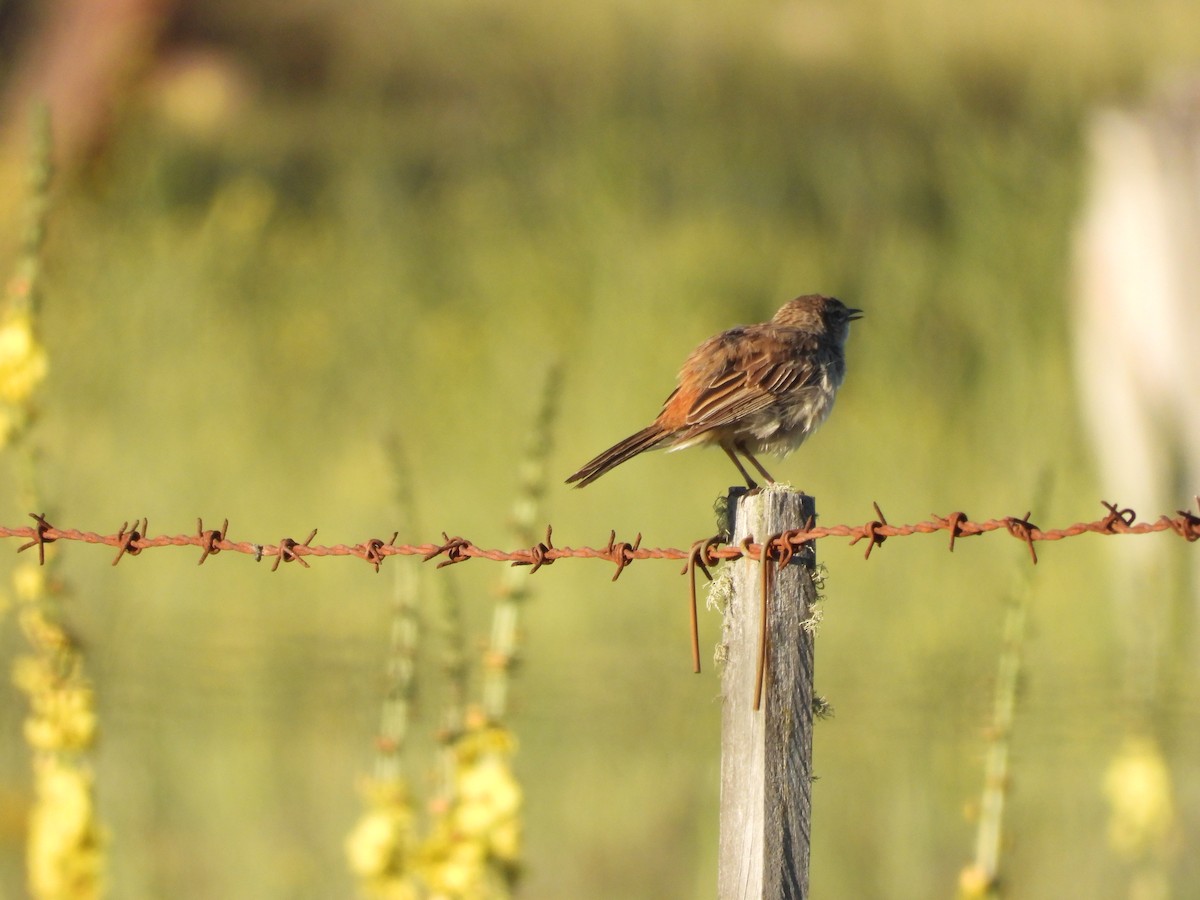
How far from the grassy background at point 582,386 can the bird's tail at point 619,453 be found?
1.65 feet

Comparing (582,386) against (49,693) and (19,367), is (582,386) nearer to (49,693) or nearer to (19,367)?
(19,367)

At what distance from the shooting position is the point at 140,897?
620 centimetres

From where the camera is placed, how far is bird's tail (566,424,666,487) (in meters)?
4.38

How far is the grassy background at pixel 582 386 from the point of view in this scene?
24.7 feet

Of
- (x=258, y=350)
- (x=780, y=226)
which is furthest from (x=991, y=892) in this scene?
(x=780, y=226)

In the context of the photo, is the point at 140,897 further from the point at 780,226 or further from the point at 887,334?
the point at 780,226

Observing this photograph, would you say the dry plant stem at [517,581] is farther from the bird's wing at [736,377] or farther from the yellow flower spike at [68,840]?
the yellow flower spike at [68,840]

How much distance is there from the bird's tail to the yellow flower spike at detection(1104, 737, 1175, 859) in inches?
69.2

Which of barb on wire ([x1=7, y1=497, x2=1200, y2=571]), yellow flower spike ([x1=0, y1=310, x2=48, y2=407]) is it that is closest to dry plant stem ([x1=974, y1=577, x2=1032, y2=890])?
barb on wire ([x1=7, y1=497, x2=1200, y2=571])

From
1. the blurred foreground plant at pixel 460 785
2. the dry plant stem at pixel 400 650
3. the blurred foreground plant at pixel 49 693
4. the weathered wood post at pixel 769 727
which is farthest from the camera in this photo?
the blurred foreground plant at pixel 49 693

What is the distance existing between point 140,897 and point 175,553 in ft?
10.9

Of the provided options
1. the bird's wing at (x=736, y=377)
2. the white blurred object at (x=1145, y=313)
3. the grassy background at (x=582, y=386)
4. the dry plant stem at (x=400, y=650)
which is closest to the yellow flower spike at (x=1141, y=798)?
the grassy background at (x=582, y=386)

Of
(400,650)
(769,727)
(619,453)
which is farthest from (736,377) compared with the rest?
(769,727)

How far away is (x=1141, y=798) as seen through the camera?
16.8 ft
